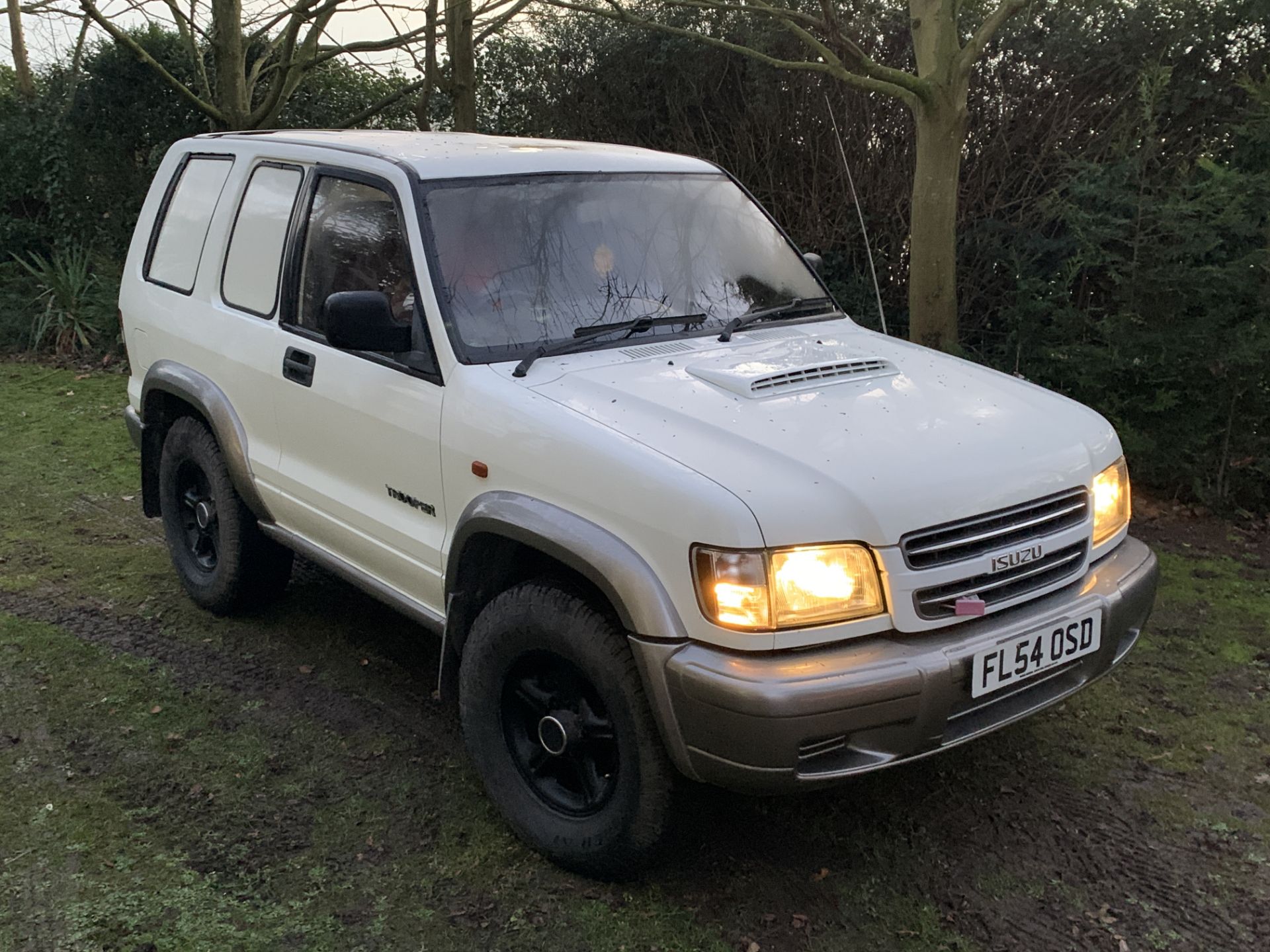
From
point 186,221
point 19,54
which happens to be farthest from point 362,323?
point 19,54

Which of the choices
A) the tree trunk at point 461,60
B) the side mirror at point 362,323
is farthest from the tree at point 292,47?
the side mirror at point 362,323

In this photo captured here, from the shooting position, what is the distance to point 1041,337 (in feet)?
21.9

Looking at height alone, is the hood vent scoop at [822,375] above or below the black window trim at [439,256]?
below

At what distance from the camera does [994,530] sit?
2.91m

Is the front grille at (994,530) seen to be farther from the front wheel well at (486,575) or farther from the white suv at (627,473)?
the front wheel well at (486,575)

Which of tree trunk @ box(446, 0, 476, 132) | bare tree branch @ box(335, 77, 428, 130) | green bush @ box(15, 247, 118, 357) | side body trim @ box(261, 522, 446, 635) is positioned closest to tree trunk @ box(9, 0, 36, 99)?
green bush @ box(15, 247, 118, 357)

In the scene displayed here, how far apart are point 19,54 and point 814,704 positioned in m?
14.6

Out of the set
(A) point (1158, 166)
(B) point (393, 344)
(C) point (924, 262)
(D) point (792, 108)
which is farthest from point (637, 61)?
(B) point (393, 344)

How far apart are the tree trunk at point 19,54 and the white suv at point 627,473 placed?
1073cm

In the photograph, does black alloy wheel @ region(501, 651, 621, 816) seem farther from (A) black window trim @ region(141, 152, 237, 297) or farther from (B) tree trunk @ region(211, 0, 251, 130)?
(B) tree trunk @ region(211, 0, 251, 130)

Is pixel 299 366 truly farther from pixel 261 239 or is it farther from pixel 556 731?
pixel 556 731

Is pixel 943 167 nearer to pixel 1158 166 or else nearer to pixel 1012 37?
pixel 1158 166

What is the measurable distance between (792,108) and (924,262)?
260 centimetres

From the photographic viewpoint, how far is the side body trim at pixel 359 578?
3.68 m
